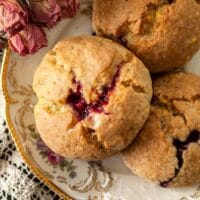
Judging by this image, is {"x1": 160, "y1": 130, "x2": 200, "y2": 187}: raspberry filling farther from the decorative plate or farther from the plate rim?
the plate rim

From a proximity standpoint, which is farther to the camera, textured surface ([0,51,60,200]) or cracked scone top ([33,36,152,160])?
textured surface ([0,51,60,200])

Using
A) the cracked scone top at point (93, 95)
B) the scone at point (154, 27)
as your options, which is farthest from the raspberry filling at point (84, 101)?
the scone at point (154, 27)

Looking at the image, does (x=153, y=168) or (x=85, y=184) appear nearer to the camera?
(x=153, y=168)

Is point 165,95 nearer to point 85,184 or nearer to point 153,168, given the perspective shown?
point 153,168

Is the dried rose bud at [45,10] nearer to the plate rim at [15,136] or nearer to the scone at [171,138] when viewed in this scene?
the plate rim at [15,136]

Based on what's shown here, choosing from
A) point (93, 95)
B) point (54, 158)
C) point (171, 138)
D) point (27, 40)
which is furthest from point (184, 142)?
point (27, 40)

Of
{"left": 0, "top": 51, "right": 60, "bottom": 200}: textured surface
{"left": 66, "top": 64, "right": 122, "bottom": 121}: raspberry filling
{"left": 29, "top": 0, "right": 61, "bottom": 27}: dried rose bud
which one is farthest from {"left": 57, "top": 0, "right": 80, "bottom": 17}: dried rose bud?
{"left": 0, "top": 51, "right": 60, "bottom": 200}: textured surface

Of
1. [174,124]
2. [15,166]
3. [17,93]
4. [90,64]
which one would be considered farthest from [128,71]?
[15,166]
